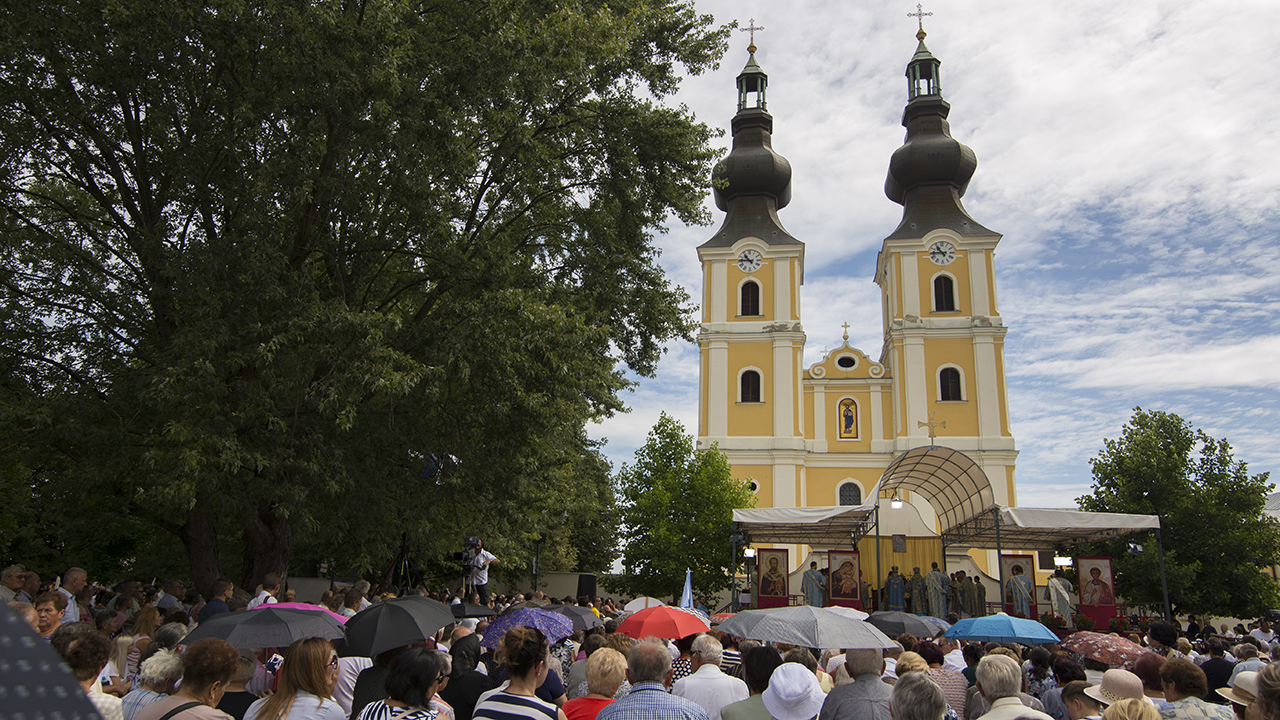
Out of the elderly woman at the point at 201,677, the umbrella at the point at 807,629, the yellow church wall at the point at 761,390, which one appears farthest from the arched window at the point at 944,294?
the elderly woman at the point at 201,677

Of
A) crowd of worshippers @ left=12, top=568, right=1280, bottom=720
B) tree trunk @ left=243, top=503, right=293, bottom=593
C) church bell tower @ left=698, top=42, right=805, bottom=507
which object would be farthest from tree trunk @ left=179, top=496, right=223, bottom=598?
church bell tower @ left=698, top=42, right=805, bottom=507

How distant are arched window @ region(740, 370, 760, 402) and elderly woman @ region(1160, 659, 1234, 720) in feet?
127

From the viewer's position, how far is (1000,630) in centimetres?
917

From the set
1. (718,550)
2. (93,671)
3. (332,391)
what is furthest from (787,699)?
(718,550)

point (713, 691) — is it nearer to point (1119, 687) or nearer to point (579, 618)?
point (1119, 687)

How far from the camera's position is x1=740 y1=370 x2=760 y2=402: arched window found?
43.5 meters

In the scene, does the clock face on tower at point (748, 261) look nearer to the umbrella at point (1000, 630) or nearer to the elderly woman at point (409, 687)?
the umbrella at point (1000, 630)

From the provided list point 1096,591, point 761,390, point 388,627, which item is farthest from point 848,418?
point 388,627

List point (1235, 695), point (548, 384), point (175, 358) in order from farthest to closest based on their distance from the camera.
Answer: point (548, 384) < point (175, 358) < point (1235, 695)

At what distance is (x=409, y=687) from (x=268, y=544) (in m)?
9.78

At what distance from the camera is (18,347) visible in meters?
11.1

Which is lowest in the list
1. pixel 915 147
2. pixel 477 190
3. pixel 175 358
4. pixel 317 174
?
pixel 175 358

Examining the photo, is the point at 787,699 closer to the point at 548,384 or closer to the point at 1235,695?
the point at 1235,695

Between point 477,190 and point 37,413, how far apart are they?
21.4ft
